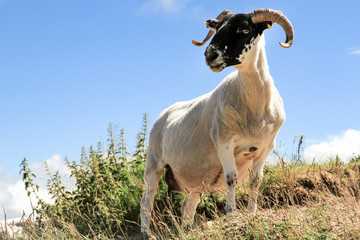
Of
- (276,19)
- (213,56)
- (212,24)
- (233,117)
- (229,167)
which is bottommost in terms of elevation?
(229,167)

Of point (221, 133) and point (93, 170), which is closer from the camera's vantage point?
point (221, 133)

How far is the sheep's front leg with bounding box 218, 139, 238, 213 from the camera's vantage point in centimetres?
607

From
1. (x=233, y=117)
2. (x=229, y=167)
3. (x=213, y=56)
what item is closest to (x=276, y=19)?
(x=213, y=56)

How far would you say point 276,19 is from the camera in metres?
6.11

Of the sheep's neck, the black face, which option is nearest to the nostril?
the black face

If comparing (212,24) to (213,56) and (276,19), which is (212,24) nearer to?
(276,19)

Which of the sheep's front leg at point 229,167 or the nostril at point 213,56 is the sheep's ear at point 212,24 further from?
the sheep's front leg at point 229,167

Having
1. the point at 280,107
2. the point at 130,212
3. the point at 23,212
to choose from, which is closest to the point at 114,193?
the point at 130,212

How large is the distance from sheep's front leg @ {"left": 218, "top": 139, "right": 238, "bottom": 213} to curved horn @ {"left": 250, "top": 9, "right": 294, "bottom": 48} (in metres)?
1.58

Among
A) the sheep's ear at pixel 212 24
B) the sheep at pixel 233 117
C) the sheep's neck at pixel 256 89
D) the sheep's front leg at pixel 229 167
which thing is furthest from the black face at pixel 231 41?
the sheep's front leg at pixel 229 167

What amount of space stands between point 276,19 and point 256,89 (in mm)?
996

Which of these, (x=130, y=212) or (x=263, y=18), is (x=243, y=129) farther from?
(x=130, y=212)

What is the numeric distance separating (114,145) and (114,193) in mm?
1151

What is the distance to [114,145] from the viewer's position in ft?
32.8
